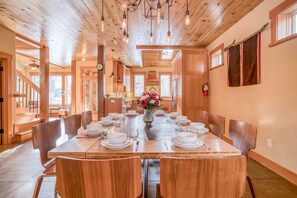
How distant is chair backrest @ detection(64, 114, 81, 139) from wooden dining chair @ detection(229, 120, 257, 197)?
77.6 inches

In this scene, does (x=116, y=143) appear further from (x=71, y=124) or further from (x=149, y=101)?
(x=71, y=124)

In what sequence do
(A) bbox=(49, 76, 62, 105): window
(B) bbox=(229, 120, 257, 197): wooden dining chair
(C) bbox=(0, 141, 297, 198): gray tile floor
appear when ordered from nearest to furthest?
(B) bbox=(229, 120, 257, 197): wooden dining chair, (C) bbox=(0, 141, 297, 198): gray tile floor, (A) bbox=(49, 76, 62, 105): window

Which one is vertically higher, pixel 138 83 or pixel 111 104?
pixel 138 83

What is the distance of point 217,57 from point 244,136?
3.56 metres

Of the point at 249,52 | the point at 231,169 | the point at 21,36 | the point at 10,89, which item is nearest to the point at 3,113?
the point at 10,89

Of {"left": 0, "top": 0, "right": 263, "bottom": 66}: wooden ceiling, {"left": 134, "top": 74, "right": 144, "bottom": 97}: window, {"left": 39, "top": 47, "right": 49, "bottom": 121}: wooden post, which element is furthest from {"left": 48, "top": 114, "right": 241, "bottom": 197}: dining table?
{"left": 134, "top": 74, "right": 144, "bottom": 97}: window

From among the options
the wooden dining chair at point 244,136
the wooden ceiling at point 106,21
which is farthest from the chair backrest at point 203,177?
the wooden ceiling at point 106,21

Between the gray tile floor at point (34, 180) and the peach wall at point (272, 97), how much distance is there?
0.88 ft

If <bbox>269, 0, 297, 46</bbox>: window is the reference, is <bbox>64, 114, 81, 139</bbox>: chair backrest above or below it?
below

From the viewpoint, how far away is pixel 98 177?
866 millimetres

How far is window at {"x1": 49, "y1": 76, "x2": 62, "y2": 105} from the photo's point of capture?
10152 millimetres

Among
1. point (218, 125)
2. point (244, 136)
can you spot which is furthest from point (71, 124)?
point (244, 136)

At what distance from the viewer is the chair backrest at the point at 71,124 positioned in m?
2.31

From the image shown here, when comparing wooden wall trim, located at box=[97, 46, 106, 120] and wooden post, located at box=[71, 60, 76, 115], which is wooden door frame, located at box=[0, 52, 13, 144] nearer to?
wooden wall trim, located at box=[97, 46, 106, 120]
